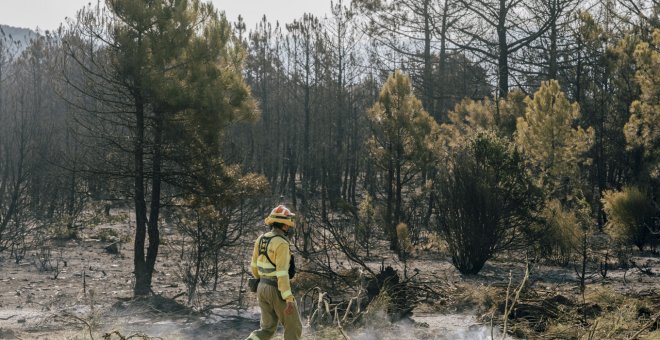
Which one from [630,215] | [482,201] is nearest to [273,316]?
[482,201]

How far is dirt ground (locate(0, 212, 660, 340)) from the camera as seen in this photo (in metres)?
12.6

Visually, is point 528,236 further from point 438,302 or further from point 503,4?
point 503,4

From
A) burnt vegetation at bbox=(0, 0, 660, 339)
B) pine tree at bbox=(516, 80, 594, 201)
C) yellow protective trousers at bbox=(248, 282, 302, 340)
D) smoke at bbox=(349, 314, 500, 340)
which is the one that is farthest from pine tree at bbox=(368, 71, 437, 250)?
yellow protective trousers at bbox=(248, 282, 302, 340)

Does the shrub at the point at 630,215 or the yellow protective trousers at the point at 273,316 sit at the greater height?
the shrub at the point at 630,215

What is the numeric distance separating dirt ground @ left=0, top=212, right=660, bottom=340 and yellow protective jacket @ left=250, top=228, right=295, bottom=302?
183 centimetres

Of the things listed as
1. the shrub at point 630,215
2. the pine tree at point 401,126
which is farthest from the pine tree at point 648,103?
the pine tree at point 401,126

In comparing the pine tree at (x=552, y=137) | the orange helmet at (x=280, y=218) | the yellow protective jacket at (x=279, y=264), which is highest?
the pine tree at (x=552, y=137)

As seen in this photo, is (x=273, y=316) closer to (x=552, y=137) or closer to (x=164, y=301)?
(x=164, y=301)

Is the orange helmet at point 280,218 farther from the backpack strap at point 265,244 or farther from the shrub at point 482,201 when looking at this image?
the shrub at point 482,201

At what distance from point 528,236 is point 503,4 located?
15515mm

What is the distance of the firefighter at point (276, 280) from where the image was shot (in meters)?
8.99

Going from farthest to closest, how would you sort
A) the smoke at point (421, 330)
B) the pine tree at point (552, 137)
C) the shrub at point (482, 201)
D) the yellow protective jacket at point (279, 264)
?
1. the pine tree at point (552, 137)
2. the shrub at point (482, 201)
3. the smoke at point (421, 330)
4. the yellow protective jacket at point (279, 264)

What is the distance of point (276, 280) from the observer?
923 centimetres

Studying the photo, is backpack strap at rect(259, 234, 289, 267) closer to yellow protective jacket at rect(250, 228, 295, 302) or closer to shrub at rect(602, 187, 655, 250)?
yellow protective jacket at rect(250, 228, 295, 302)
